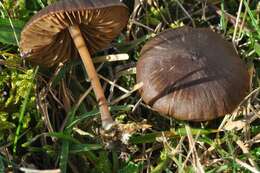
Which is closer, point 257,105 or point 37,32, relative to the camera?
point 37,32

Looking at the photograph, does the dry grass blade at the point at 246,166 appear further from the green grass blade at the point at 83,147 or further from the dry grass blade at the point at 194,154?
the green grass blade at the point at 83,147

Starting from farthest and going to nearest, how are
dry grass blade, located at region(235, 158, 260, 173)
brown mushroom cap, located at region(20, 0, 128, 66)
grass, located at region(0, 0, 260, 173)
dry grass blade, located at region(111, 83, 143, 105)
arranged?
1. dry grass blade, located at region(111, 83, 143, 105)
2. grass, located at region(0, 0, 260, 173)
3. dry grass blade, located at region(235, 158, 260, 173)
4. brown mushroom cap, located at region(20, 0, 128, 66)

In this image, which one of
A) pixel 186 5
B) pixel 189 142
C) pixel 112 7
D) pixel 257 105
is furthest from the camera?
pixel 186 5

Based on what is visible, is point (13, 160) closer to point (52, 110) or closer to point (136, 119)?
point (52, 110)

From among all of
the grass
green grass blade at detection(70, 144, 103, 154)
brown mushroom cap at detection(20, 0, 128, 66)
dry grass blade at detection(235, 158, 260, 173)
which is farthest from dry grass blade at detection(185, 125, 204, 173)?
brown mushroom cap at detection(20, 0, 128, 66)

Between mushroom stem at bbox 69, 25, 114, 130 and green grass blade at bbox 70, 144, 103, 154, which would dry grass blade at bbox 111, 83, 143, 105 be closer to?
mushroom stem at bbox 69, 25, 114, 130

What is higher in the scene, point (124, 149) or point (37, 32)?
point (37, 32)

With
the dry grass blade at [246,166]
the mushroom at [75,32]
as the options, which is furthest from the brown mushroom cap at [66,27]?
the dry grass blade at [246,166]

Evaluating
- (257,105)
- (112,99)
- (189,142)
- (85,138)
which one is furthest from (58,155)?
(257,105)
